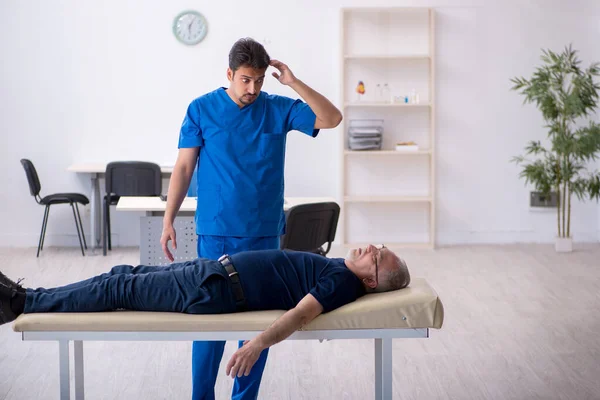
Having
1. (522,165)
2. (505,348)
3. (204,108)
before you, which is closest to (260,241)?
(204,108)

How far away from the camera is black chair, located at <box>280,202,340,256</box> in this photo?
3.76m

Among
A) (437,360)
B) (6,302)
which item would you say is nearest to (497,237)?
(437,360)

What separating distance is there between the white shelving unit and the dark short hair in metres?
3.93

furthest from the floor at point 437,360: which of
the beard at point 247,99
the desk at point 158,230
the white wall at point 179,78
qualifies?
the white wall at point 179,78

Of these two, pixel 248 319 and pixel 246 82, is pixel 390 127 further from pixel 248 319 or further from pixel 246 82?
pixel 248 319

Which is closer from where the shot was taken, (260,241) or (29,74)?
(260,241)

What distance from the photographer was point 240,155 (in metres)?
2.69

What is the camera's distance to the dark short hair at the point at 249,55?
98.9 inches

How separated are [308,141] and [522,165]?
5.74 feet

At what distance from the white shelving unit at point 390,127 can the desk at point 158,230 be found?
2349mm

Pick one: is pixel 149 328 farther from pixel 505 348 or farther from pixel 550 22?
pixel 550 22

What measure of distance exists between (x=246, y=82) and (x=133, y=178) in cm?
363

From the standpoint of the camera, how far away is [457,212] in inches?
266

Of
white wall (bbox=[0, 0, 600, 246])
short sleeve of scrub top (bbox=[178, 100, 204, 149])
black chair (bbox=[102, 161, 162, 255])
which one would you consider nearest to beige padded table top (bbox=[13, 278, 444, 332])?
short sleeve of scrub top (bbox=[178, 100, 204, 149])
